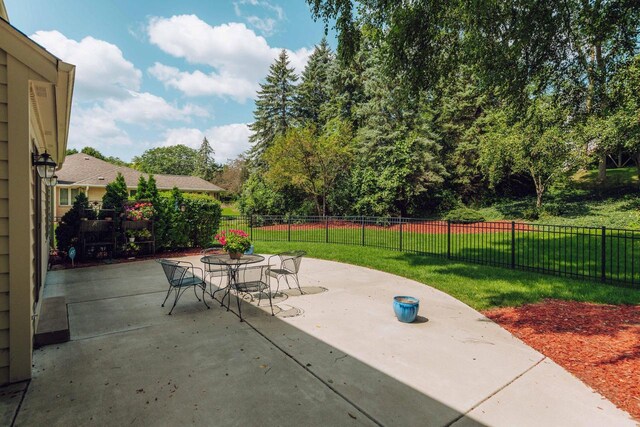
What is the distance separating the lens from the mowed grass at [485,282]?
578 centimetres

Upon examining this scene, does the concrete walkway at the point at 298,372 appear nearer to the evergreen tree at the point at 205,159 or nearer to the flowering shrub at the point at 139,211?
the flowering shrub at the point at 139,211

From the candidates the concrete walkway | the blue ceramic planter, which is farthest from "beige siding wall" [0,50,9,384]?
the blue ceramic planter

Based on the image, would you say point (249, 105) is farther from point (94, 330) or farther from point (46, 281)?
point (94, 330)

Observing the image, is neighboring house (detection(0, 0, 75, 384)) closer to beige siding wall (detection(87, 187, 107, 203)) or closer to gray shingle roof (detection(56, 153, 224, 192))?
gray shingle roof (detection(56, 153, 224, 192))

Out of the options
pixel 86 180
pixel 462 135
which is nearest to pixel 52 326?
pixel 86 180

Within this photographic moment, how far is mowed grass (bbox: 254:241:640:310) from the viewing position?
578 centimetres

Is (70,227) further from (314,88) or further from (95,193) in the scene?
(314,88)

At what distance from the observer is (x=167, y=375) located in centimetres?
312

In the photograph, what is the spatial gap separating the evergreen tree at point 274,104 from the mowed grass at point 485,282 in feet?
80.1

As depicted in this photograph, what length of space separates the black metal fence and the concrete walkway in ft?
13.3

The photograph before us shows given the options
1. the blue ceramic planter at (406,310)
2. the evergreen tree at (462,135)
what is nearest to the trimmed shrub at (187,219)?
the blue ceramic planter at (406,310)

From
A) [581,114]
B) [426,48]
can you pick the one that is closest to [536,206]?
[581,114]

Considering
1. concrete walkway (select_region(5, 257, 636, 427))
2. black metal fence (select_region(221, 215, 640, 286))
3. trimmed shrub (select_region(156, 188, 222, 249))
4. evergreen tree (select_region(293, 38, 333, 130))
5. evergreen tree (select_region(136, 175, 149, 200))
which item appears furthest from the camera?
evergreen tree (select_region(293, 38, 333, 130))

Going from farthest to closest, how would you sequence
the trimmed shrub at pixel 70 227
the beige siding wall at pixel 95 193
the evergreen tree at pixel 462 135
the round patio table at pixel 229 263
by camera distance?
the evergreen tree at pixel 462 135, the beige siding wall at pixel 95 193, the trimmed shrub at pixel 70 227, the round patio table at pixel 229 263
